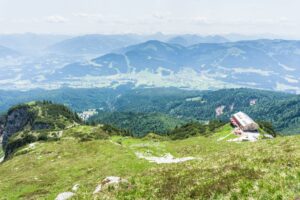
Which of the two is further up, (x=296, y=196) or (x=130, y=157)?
(x=296, y=196)

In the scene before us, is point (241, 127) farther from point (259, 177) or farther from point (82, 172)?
point (259, 177)

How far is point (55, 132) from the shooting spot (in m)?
181

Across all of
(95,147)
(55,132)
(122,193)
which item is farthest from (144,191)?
(55,132)

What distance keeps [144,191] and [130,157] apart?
122 ft

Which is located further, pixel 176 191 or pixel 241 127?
pixel 241 127

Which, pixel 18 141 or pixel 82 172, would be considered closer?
pixel 82 172

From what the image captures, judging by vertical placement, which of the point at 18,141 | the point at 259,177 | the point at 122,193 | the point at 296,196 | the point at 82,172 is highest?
the point at 296,196

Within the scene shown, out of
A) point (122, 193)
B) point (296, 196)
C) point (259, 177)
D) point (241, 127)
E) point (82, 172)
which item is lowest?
point (241, 127)

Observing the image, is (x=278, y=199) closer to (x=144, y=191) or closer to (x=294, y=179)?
(x=294, y=179)

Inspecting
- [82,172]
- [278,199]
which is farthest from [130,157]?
[278,199]

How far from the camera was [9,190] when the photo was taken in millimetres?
51062

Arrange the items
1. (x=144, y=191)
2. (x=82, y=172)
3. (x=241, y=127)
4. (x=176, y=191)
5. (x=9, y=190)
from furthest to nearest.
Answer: (x=241, y=127), (x=82, y=172), (x=9, y=190), (x=144, y=191), (x=176, y=191)

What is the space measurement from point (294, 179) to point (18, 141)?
181 m

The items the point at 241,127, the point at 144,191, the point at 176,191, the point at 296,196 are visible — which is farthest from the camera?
the point at 241,127
